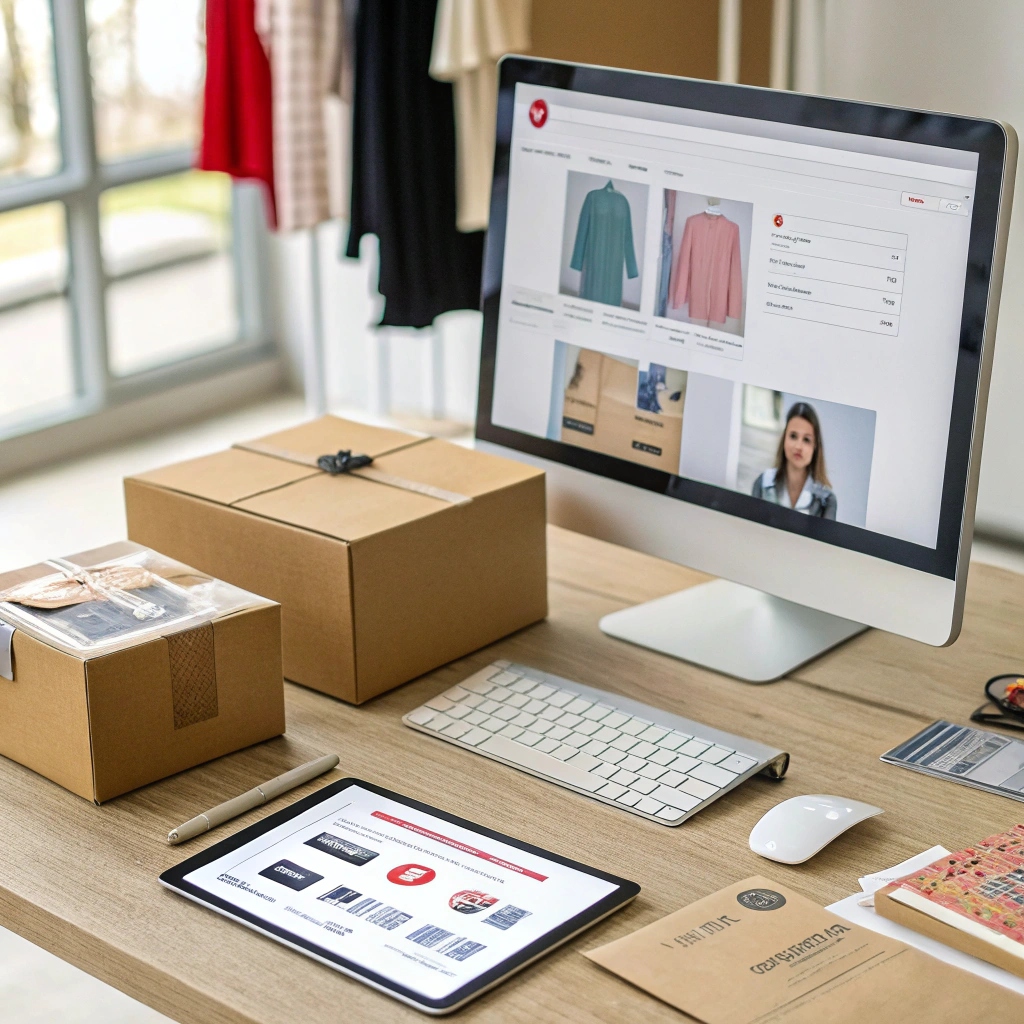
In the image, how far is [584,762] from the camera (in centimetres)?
108

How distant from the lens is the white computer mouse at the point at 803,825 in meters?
0.94

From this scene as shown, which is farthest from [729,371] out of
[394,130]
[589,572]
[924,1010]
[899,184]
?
[394,130]

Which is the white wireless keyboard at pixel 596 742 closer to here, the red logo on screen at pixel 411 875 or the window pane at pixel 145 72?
the red logo on screen at pixel 411 875

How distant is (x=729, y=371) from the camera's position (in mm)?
1200

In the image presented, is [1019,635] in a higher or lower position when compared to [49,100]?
lower

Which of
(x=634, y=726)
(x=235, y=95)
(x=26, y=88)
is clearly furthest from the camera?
(x=26, y=88)

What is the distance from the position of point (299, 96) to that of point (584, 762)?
95.5 inches

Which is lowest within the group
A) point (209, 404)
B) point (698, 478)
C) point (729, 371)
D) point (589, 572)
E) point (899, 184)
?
point (209, 404)

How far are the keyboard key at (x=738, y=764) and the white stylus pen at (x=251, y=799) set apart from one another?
30cm

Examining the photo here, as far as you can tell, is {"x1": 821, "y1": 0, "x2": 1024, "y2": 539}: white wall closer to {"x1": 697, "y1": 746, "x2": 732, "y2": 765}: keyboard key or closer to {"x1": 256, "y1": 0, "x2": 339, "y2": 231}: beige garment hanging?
{"x1": 256, "y1": 0, "x2": 339, "y2": 231}: beige garment hanging

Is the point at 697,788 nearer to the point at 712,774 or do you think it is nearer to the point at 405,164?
the point at 712,774

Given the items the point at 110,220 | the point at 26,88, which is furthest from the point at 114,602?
the point at 110,220

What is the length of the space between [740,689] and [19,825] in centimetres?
61

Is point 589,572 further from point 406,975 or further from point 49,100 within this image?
point 49,100
